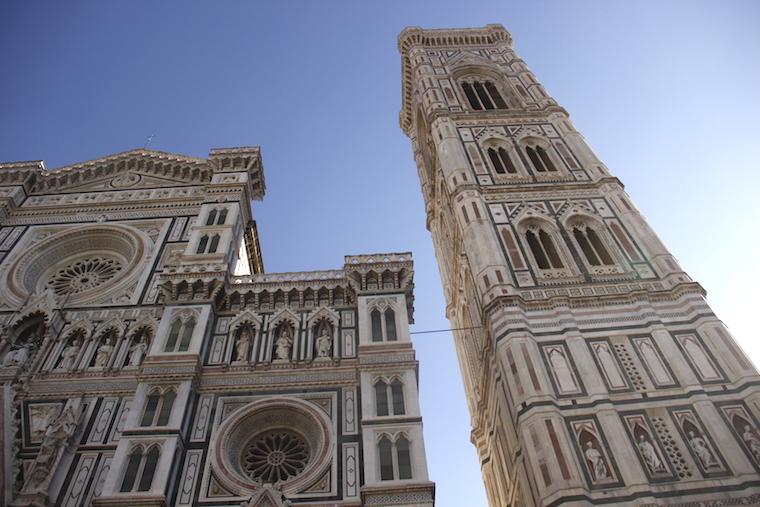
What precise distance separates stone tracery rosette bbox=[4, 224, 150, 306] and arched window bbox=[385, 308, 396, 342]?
7680mm

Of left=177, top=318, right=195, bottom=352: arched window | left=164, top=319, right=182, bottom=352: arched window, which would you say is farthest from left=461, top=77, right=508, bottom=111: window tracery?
left=164, top=319, right=182, bottom=352: arched window

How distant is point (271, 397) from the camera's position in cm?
1433

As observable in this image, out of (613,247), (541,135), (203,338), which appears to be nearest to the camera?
(203,338)

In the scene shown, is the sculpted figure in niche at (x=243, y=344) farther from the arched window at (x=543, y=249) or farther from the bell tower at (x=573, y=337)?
the arched window at (x=543, y=249)

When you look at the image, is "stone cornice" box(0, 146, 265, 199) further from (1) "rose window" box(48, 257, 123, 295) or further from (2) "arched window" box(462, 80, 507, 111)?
(2) "arched window" box(462, 80, 507, 111)

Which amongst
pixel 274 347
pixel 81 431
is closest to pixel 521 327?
pixel 274 347

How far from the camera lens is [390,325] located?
1573cm

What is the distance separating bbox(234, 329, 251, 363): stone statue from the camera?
605 inches

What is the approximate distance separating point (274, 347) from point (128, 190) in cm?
1007

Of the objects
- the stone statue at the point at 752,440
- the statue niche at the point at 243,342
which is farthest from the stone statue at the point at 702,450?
the statue niche at the point at 243,342

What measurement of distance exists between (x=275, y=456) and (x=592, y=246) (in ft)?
35.9

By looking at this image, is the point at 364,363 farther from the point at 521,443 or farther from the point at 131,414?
the point at 131,414

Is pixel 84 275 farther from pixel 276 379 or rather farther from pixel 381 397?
pixel 381 397

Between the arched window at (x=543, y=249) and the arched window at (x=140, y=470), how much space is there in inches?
443
